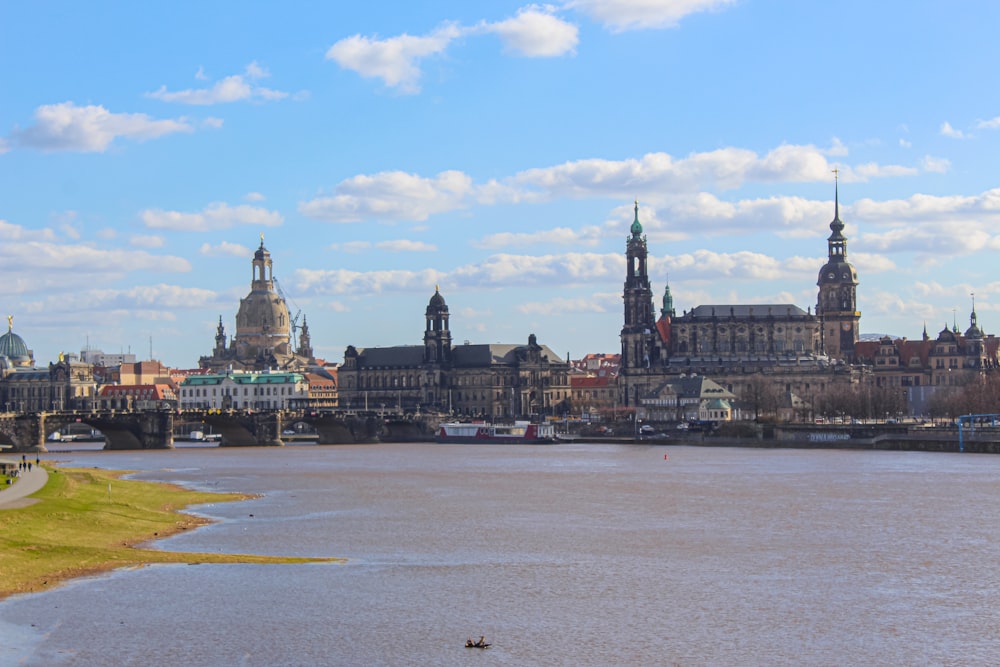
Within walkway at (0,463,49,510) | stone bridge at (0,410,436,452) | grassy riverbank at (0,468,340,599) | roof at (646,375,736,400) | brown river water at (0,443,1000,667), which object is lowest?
brown river water at (0,443,1000,667)

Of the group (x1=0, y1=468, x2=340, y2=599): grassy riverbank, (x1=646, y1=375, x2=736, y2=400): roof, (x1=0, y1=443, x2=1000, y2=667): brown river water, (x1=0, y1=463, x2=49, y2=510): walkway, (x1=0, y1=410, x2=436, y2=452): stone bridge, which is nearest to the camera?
(x1=0, y1=443, x2=1000, y2=667): brown river water

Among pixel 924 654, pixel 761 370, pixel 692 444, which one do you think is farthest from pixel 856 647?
pixel 761 370

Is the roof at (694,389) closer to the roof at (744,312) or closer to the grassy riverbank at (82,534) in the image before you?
the roof at (744,312)

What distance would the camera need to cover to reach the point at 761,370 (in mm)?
188750

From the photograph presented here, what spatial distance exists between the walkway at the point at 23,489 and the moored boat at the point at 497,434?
81.7 meters

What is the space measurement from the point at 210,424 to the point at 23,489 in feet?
282

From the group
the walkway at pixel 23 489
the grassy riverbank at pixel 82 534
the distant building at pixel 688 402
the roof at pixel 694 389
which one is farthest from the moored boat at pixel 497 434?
the grassy riverbank at pixel 82 534

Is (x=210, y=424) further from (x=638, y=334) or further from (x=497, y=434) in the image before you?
(x=638, y=334)

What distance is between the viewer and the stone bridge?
123 meters

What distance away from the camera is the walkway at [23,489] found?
52031mm

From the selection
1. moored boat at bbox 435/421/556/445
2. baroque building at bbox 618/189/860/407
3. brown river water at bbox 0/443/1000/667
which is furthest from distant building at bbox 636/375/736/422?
brown river water at bbox 0/443/1000/667

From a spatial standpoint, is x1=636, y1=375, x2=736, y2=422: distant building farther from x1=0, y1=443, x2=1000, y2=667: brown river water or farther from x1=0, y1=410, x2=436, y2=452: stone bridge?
x1=0, y1=443, x2=1000, y2=667: brown river water

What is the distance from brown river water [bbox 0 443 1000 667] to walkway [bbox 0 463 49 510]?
5.92 m

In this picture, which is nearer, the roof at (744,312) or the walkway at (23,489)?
the walkway at (23,489)
